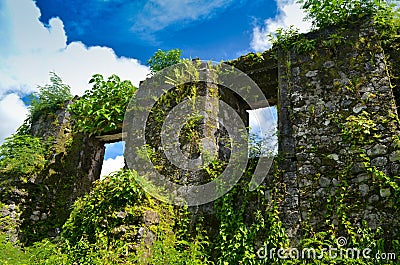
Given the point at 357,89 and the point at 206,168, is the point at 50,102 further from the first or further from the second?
the point at 357,89

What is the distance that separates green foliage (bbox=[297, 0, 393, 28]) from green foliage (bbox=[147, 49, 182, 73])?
8.14 ft

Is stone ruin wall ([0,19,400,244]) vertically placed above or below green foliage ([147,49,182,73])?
below

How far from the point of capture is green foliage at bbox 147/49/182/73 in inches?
285

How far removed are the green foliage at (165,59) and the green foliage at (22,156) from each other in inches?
121

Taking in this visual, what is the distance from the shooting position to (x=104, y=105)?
24.6 ft

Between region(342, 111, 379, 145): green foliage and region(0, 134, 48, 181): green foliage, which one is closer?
region(342, 111, 379, 145): green foliage

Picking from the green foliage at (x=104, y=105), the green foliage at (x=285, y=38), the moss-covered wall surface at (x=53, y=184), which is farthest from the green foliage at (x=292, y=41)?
the moss-covered wall surface at (x=53, y=184)

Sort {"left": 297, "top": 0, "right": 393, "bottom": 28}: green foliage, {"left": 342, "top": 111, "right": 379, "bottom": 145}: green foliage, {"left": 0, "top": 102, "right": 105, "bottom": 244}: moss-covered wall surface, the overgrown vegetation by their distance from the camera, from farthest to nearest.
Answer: {"left": 0, "top": 102, "right": 105, "bottom": 244}: moss-covered wall surface → {"left": 297, "top": 0, "right": 393, "bottom": 28}: green foliage → {"left": 342, "top": 111, "right": 379, "bottom": 145}: green foliage → the overgrown vegetation

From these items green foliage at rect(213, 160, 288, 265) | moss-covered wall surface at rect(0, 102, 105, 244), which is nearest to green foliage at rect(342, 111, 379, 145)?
green foliage at rect(213, 160, 288, 265)

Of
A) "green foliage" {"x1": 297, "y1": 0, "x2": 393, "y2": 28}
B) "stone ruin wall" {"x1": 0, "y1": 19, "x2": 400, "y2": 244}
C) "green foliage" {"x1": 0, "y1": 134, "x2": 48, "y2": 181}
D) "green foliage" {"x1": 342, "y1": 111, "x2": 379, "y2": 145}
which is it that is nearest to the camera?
"stone ruin wall" {"x1": 0, "y1": 19, "x2": 400, "y2": 244}

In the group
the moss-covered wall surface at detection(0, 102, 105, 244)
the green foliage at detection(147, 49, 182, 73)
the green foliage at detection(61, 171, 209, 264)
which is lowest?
the green foliage at detection(61, 171, 209, 264)

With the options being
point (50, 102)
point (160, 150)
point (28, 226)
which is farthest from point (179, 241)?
point (50, 102)

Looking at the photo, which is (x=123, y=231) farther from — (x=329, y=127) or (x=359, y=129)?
(x=359, y=129)

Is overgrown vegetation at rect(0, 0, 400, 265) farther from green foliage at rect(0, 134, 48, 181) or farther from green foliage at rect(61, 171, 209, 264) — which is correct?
green foliage at rect(0, 134, 48, 181)
